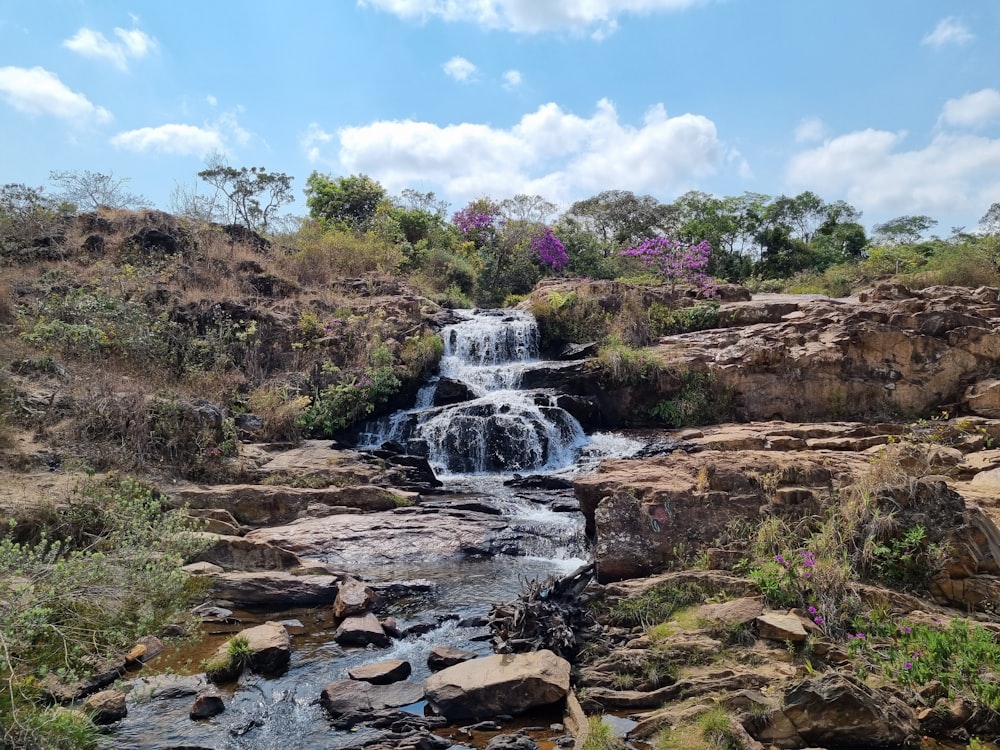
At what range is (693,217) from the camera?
3262 centimetres

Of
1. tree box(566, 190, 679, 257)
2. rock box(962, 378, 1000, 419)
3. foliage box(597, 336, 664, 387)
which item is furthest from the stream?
tree box(566, 190, 679, 257)

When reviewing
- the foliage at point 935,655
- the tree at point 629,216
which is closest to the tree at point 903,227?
the tree at point 629,216

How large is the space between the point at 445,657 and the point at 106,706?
246 cm

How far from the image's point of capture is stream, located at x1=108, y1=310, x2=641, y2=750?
4336mm

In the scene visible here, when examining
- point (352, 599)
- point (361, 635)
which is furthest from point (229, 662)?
point (352, 599)

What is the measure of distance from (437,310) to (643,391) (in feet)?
22.5

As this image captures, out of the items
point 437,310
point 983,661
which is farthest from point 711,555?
point 437,310

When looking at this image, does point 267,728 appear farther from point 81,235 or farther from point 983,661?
point 81,235

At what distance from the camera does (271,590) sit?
6504mm

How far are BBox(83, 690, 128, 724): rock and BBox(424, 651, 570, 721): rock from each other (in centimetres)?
217

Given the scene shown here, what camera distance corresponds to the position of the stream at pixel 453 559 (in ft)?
14.2

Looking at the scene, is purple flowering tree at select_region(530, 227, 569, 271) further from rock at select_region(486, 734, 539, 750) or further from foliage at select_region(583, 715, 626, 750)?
rock at select_region(486, 734, 539, 750)

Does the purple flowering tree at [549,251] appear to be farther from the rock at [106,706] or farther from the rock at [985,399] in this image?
the rock at [106,706]

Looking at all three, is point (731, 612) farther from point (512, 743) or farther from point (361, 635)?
point (361, 635)
